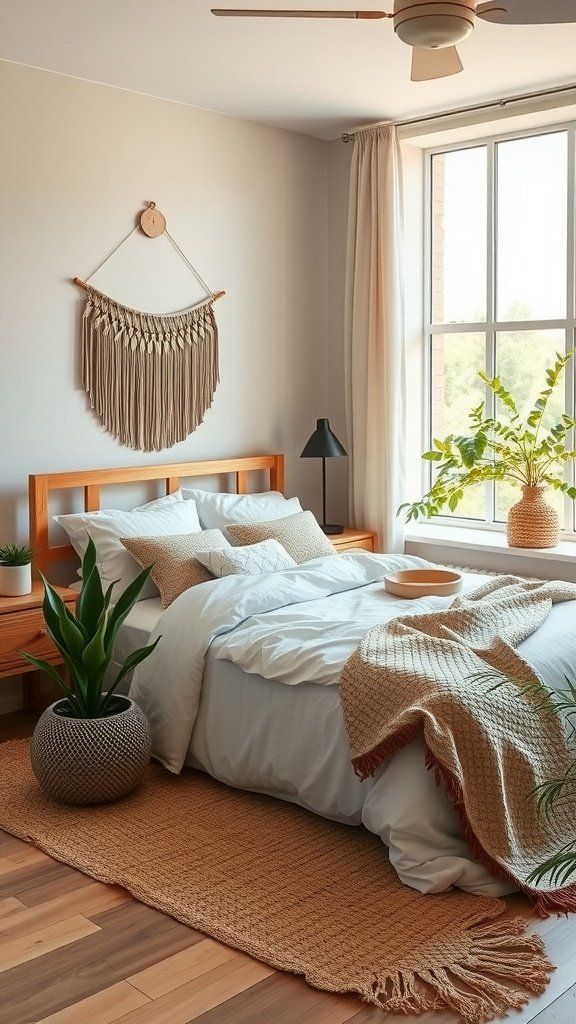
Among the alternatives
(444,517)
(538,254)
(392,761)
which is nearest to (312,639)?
(392,761)

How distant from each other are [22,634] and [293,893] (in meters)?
1.56

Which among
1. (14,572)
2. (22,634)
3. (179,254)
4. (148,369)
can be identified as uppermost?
(179,254)

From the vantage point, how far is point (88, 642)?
3432 mm

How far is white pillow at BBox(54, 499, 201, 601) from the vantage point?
417cm

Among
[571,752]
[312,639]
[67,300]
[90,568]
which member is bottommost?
[571,752]

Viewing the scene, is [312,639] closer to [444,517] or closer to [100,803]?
[100,803]

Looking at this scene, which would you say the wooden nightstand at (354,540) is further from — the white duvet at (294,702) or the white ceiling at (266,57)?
the white ceiling at (266,57)

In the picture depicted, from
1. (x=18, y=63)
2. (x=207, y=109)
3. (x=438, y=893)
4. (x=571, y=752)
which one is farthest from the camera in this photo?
(x=207, y=109)

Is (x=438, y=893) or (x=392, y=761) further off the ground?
(x=392, y=761)

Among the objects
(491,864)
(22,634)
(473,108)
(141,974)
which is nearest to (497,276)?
(473,108)

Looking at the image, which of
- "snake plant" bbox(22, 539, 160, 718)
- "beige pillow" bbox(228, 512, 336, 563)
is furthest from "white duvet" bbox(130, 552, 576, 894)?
"beige pillow" bbox(228, 512, 336, 563)

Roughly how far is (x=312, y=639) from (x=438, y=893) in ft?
3.12

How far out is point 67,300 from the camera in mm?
4402

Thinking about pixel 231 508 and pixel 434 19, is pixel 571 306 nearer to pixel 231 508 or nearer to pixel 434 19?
pixel 231 508
